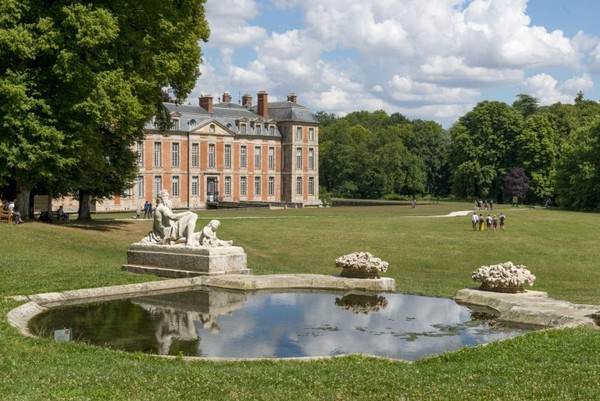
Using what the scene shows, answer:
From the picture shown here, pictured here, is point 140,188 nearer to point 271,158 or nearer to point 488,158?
point 271,158

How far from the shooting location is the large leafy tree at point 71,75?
26.5m

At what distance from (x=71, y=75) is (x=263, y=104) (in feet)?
175

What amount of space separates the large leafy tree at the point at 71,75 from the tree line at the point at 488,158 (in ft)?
157

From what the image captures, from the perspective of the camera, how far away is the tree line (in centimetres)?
7012

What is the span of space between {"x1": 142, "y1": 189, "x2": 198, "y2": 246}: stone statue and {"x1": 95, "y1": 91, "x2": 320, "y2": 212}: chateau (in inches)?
1852

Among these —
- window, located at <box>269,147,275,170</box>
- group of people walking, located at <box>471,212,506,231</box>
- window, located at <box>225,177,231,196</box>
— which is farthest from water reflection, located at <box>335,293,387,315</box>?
window, located at <box>269,147,275,170</box>

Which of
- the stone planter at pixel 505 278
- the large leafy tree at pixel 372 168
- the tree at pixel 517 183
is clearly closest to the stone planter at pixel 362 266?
the stone planter at pixel 505 278

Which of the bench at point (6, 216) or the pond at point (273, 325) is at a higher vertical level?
the bench at point (6, 216)

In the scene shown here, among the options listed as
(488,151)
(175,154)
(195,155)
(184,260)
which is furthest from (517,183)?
(184,260)

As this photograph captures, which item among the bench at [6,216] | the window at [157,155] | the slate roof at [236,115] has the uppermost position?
the slate roof at [236,115]

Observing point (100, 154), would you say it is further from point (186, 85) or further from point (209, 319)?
point (209, 319)

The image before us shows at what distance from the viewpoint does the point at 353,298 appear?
50.1 feet

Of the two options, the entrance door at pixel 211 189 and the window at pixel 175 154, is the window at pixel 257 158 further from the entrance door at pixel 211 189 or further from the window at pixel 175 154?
the window at pixel 175 154

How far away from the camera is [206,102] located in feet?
243
